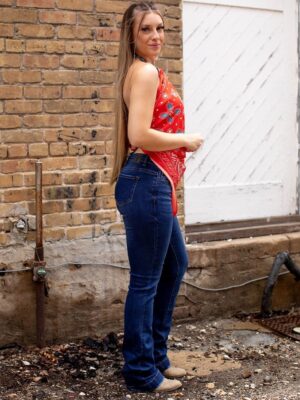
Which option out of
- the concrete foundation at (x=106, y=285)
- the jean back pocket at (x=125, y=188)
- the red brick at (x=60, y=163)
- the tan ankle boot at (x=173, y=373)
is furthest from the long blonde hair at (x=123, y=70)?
the tan ankle boot at (x=173, y=373)

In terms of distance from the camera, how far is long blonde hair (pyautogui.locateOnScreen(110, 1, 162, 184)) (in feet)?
12.9

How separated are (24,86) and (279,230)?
2.56 m

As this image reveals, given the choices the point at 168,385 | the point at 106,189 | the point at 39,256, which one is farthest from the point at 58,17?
the point at 168,385

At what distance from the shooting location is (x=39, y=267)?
4773 mm

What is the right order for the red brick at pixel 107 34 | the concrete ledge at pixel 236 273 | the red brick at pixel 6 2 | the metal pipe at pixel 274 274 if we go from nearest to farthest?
the red brick at pixel 6 2 → the red brick at pixel 107 34 → the concrete ledge at pixel 236 273 → the metal pipe at pixel 274 274

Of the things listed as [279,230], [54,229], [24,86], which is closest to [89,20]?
[24,86]

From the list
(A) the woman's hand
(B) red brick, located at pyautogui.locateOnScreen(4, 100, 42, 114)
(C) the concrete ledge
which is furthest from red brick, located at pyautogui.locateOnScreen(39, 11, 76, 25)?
→ (C) the concrete ledge

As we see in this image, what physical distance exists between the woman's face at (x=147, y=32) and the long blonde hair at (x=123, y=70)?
1.1 inches

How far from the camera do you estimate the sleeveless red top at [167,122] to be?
12.8 ft

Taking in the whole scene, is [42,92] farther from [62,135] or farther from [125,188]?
[125,188]

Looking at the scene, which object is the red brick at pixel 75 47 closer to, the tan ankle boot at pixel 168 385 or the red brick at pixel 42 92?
the red brick at pixel 42 92

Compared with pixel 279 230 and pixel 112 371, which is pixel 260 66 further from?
pixel 112 371

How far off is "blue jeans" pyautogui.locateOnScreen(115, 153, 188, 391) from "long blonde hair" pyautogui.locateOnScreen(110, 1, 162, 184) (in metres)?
0.08

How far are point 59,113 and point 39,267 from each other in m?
1.06
